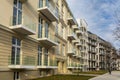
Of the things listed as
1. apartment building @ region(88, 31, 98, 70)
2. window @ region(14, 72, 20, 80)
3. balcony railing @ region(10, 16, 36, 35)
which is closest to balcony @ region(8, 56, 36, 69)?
window @ region(14, 72, 20, 80)

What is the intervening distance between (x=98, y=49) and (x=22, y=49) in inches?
3073

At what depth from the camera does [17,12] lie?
19.6 metres

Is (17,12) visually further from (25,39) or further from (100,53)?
(100,53)

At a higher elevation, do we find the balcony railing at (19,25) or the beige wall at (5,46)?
the balcony railing at (19,25)

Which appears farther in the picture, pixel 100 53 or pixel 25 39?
pixel 100 53

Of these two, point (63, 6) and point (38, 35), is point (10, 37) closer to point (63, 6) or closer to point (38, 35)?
point (38, 35)

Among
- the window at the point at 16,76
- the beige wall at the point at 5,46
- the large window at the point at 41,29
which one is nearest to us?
the beige wall at the point at 5,46

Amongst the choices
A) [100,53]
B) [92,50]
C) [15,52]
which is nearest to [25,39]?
[15,52]

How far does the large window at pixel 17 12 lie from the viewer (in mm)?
18953

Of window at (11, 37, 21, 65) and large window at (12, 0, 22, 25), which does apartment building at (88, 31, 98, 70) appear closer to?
large window at (12, 0, 22, 25)

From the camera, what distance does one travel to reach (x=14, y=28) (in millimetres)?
18250

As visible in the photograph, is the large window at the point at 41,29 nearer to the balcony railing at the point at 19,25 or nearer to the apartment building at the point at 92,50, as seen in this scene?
the balcony railing at the point at 19,25

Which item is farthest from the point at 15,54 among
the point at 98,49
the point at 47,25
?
the point at 98,49

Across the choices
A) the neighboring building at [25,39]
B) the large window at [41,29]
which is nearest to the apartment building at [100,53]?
the neighboring building at [25,39]
